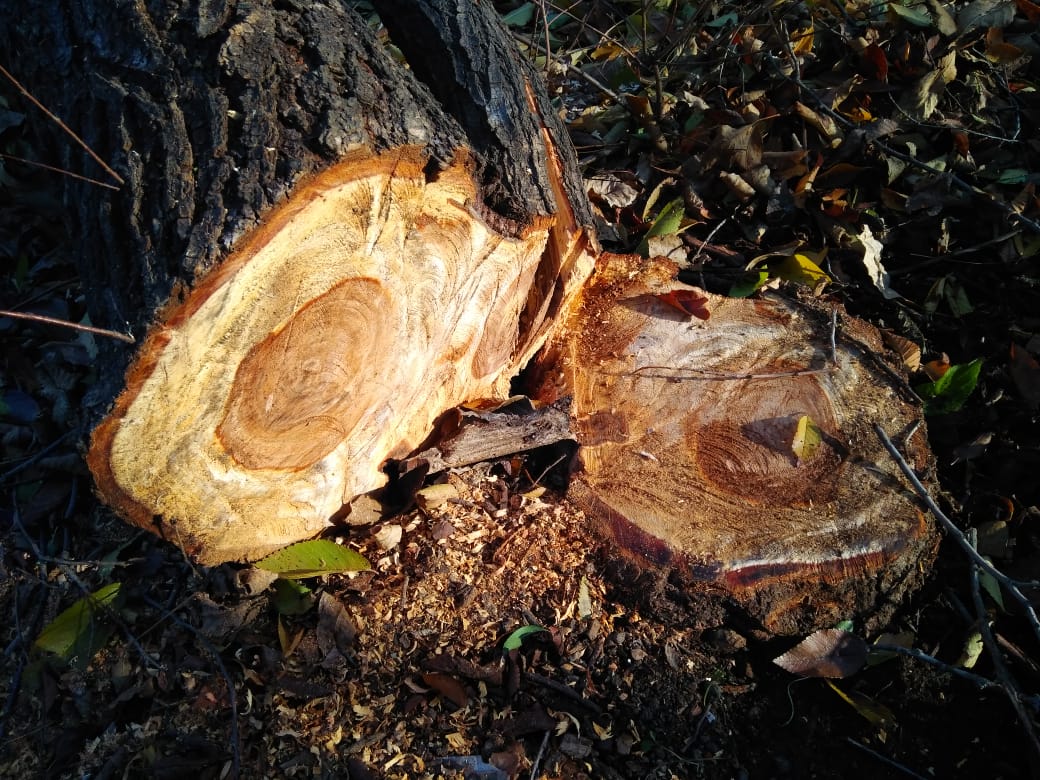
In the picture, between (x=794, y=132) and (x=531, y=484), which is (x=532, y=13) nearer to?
(x=794, y=132)

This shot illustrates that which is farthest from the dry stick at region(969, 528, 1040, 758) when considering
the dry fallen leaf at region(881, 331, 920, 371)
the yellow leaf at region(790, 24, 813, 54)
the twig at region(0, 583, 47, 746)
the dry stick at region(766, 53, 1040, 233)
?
the twig at region(0, 583, 47, 746)

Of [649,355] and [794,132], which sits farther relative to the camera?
[794,132]

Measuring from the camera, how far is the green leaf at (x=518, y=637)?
1687mm

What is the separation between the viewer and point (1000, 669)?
5.27 ft

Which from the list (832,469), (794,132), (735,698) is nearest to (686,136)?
(794,132)

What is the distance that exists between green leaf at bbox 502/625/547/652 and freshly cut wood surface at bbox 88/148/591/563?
0.49 m

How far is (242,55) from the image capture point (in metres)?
1.39

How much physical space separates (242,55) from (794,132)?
6.03ft

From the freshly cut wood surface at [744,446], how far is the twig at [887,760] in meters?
0.26

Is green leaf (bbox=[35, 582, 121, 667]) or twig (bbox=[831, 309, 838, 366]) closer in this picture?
green leaf (bbox=[35, 582, 121, 667])

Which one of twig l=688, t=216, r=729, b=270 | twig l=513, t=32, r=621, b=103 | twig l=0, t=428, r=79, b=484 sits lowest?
twig l=688, t=216, r=729, b=270

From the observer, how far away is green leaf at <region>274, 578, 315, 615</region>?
1.75 meters

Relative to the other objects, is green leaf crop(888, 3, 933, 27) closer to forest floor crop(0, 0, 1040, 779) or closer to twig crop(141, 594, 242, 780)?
forest floor crop(0, 0, 1040, 779)

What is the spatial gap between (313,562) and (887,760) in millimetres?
1328
